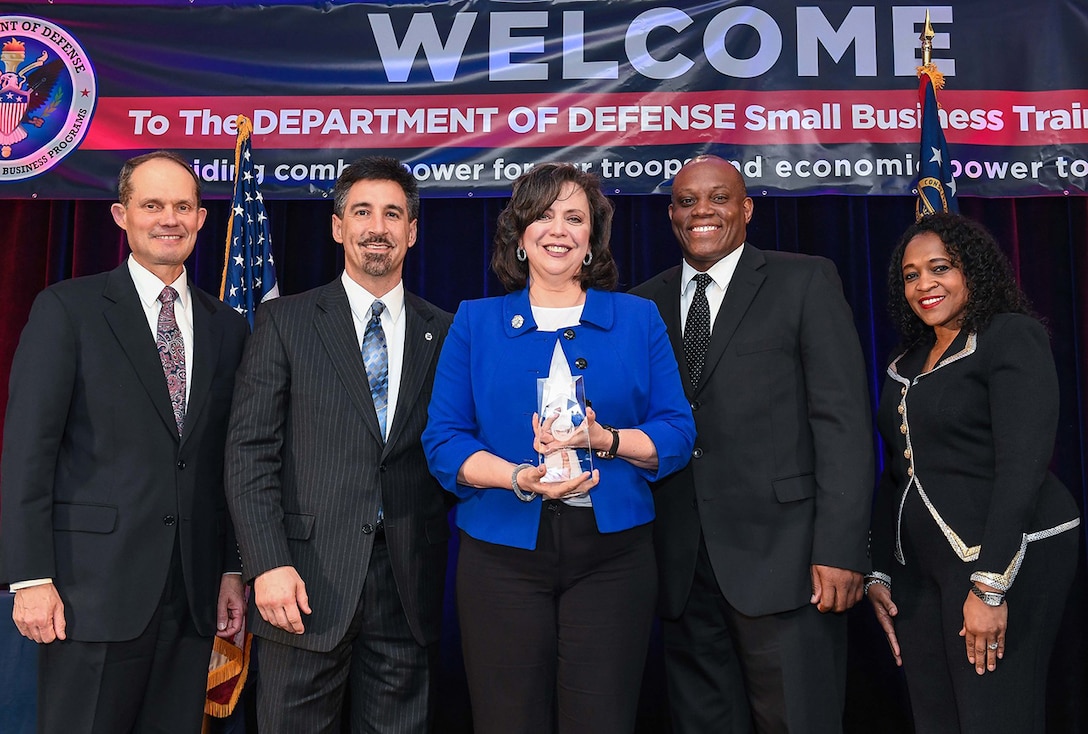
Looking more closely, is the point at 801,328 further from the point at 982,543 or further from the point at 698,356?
the point at 982,543

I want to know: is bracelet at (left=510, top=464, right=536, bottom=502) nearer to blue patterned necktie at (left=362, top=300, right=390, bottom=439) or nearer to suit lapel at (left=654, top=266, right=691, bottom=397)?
blue patterned necktie at (left=362, top=300, right=390, bottom=439)

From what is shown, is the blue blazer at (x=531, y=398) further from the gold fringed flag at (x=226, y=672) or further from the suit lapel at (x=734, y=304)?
the gold fringed flag at (x=226, y=672)

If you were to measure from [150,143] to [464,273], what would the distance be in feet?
4.85

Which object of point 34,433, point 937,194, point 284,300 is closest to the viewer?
point 34,433

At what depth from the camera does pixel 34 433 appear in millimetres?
2188

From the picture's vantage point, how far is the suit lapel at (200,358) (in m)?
2.36

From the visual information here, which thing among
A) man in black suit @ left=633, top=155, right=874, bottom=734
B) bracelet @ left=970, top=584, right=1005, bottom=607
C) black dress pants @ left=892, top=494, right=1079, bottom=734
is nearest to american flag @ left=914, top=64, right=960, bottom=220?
man in black suit @ left=633, top=155, right=874, bottom=734

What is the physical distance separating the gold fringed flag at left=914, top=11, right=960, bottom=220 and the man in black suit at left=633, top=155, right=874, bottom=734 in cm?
122

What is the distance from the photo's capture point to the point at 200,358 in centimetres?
242

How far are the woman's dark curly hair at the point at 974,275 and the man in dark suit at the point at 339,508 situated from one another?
1405 mm

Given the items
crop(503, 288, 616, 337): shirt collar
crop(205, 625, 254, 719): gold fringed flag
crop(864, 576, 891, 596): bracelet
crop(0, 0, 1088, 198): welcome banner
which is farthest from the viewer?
crop(0, 0, 1088, 198): welcome banner

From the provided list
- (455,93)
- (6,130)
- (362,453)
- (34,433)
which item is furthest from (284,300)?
(6,130)

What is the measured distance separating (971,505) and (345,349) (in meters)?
1.64

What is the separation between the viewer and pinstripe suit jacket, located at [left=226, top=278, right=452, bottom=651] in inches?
85.9
